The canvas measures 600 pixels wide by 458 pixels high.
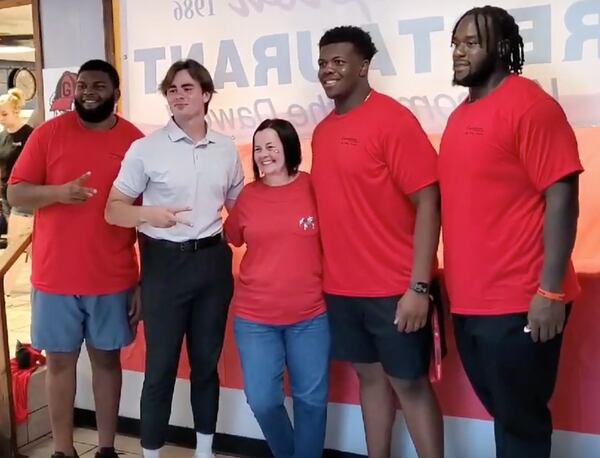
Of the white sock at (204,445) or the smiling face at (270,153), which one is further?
the white sock at (204,445)

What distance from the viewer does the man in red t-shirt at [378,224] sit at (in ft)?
6.45

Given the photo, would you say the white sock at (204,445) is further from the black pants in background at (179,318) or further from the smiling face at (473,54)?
the smiling face at (473,54)

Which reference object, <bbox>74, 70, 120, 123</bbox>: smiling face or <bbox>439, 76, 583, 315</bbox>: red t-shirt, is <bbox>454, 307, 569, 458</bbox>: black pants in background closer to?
<bbox>439, 76, 583, 315</bbox>: red t-shirt

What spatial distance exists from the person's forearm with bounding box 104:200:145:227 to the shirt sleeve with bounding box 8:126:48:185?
0.30 meters

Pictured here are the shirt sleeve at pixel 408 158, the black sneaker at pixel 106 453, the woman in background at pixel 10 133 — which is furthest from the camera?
the woman in background at pixel 10 133

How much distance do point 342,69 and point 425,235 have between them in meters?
0.51

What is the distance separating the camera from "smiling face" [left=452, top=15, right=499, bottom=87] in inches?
68.8

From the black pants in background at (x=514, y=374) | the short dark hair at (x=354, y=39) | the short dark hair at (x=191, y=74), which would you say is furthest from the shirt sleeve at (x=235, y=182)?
the black pants in background at (x=514, y=374)

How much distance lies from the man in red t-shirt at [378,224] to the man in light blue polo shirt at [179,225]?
35cm

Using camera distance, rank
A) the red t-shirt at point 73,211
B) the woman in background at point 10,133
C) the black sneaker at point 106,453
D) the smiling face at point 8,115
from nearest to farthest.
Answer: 1. the red t-shirt at point 73,211
2. the black sneaker at point 106,453
3. the woman in background at point 10,133
4. the smiling face at point 8,115

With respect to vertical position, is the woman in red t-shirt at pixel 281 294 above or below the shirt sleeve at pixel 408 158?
below

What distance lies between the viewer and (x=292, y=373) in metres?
2.27

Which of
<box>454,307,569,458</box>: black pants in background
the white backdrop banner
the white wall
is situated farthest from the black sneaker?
the white wall

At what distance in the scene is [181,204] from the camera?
2223mm
